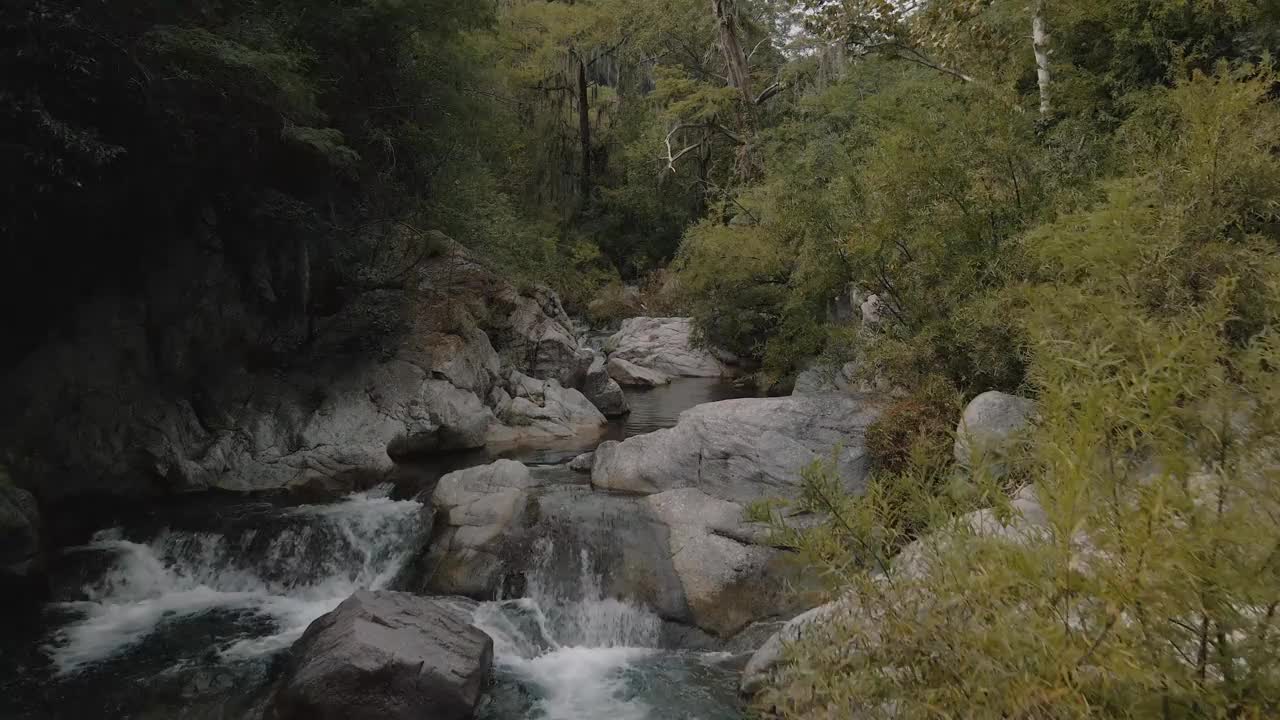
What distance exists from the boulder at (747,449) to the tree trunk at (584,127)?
69.3ft

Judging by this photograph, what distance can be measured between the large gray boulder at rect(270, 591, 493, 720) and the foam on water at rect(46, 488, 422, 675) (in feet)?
4.68

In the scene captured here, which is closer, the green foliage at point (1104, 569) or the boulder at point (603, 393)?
the green foliage at point (1104, 569)

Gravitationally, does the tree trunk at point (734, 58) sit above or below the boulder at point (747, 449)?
above

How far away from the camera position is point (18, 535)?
6.98 m

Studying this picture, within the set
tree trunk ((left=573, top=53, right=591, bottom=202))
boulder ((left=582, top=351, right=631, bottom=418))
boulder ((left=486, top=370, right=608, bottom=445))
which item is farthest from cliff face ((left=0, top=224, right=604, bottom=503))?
tree trunk ((left=573, top=53, right=591, bottom=202))

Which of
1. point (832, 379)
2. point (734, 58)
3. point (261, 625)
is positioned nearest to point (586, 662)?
point (261, 625)

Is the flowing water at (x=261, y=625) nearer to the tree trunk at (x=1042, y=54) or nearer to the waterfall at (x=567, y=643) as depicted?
the waterfall at (x=567, y=643)

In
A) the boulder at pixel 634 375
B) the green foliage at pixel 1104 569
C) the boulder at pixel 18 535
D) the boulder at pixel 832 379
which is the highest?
the green foliage at pixel 1104 569

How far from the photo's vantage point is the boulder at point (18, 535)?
22.6 feet

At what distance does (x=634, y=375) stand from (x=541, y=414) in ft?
20.7

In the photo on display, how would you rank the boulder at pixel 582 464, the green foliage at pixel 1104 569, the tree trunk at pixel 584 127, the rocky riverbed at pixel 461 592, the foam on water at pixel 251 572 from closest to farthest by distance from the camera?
1. the green foliage at pixel 1104 569
2. the rocky riverbed at pixel 461 592
3. the foam on water at pixel 251 572
4. the boulder at pixel 582 464
5. the tree trunk at pixel 584 127

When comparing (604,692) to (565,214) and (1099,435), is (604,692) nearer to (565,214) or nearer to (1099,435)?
(1099,435)

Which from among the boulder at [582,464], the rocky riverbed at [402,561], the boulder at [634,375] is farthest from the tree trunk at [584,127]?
the boulder at [582,464]

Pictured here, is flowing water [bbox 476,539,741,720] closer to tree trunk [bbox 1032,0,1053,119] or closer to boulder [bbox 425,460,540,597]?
boulder [bbox 425,460,540,597]
